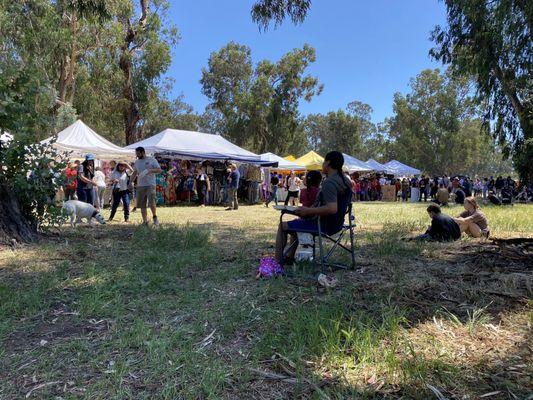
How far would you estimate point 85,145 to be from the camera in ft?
50.8

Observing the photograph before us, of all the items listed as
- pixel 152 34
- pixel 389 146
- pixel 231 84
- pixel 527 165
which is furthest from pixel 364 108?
pixel 527 165

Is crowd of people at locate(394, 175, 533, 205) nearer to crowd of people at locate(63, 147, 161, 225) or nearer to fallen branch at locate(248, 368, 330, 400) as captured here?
crowd of people at locate(63, 147, 161, 225)

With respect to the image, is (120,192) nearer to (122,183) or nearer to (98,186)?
(122,183)

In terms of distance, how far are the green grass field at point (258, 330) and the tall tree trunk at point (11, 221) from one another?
1.04 m

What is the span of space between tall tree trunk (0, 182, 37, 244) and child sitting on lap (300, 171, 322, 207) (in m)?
4.42

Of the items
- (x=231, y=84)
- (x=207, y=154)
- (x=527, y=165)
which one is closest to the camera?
(x=527, y=165)

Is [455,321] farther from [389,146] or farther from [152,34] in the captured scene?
[389,146]

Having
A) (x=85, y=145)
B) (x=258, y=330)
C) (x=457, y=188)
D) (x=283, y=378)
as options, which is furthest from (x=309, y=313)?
(x=457, y=188)

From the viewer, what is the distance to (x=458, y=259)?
5777mm

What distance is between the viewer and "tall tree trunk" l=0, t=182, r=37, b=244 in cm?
643

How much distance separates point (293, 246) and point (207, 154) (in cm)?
1315

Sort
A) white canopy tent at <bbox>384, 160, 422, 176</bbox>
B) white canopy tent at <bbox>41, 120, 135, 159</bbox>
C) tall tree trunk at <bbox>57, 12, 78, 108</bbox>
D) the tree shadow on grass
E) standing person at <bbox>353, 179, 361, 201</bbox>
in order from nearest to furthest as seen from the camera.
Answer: the tree shadow on grass
white canopy tent at <bbox>41, 120, 135, 159</bbox>
tall tree trunk at <bbox>57, 12, 78, 108</bbox>
standing person at <bbox>353, 179, 361, 201</bbox>
white canopy tent at <bbox>384, 160, 422, 176</bbox>

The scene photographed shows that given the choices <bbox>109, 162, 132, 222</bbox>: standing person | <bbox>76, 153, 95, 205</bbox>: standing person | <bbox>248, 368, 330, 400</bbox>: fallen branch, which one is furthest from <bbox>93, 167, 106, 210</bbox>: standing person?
<bbox>248, 368, 330, 400</bbox>: fallen branch

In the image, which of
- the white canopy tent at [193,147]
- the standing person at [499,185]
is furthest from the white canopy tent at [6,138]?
the standing person at [499,185]
